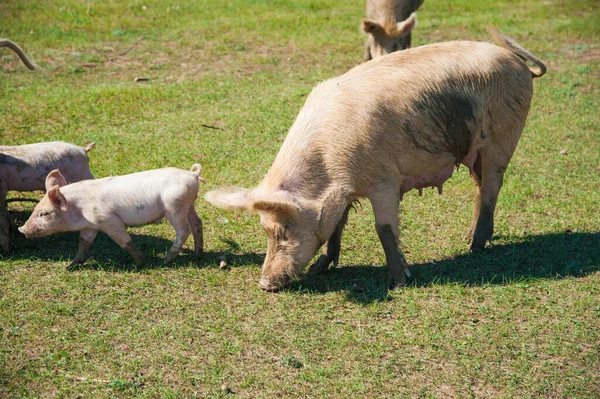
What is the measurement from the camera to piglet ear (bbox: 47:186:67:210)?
5910 millimetres

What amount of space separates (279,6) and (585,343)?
1269 centimetres

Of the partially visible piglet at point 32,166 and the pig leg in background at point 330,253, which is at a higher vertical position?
the partially visible piglet at point 32,166

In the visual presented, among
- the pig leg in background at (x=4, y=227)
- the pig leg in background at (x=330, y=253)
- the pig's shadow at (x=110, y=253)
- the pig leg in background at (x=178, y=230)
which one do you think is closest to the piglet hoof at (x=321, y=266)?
the pig leg in background at (x=330, y=253)

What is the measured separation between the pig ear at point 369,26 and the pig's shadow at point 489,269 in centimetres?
393

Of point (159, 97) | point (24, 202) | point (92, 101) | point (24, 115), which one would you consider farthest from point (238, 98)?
point (24, 202)

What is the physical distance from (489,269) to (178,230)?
2.78 meters

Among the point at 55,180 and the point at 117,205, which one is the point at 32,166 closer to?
the point at 55,180

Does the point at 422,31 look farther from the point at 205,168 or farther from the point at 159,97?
the point at 205,168

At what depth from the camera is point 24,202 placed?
7.66 metres

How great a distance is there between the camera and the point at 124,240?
611cm

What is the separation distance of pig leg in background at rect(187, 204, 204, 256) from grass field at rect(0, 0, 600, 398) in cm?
14

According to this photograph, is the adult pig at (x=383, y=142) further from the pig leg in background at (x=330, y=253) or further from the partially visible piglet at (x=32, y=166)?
the partially visible piglet at (x=32, y=166)

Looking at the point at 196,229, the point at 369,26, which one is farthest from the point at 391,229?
the point at 369,26

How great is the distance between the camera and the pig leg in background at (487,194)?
651 cm
